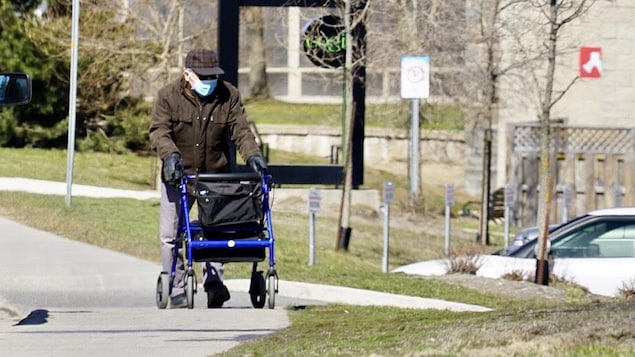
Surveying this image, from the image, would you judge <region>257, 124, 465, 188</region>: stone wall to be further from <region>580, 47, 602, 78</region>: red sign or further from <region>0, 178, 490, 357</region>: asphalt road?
<region>0, 178, 490, 357</region>: asphalt road

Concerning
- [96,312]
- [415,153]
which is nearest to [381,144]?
[415,153]

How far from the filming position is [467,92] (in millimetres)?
31172

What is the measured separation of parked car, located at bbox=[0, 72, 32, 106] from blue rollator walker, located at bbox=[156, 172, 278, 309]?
4.73ft

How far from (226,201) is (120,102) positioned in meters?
23.4

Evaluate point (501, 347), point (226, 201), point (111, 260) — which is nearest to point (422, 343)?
point (501, 347)

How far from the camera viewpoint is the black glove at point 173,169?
9.72 meters

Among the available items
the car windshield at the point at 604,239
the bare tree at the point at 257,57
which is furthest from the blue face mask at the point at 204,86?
the bare tree at the point at 257,57

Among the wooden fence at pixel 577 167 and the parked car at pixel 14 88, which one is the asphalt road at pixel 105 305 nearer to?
the parked car at pixel 14 88

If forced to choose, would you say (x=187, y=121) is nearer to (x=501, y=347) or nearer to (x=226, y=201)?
(x=226, y=201)

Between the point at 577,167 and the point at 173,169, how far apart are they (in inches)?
867

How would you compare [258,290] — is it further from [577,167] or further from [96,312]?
[577,167]

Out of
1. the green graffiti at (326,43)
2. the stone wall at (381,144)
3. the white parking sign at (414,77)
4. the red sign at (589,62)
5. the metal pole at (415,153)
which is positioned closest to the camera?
the white parking sign at (414,77)

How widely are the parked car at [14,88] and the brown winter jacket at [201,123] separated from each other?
0.97 metres

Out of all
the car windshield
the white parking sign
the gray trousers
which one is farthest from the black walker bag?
the white parking sign
